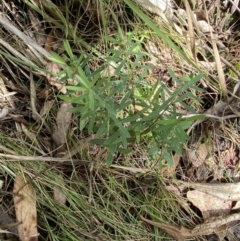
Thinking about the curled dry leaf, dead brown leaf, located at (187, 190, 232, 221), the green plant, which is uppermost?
the green plant

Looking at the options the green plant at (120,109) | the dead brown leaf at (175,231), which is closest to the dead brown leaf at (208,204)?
the dead brown leaf at (175,231)

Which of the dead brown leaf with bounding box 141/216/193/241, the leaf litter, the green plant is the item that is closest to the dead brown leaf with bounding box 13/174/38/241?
the leaf litter

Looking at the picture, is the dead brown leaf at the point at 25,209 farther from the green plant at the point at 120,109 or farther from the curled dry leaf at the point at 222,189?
the curled dry leaf at the point at 222,189

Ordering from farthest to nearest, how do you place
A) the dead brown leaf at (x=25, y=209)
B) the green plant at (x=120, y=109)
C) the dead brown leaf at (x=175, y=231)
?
the dead brown leaf at (x=175, y=231) < the dead brown leaf at (x=25, y=209) < the green plant at (x=120, y=109)

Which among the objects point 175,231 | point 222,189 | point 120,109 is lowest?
point 175,231

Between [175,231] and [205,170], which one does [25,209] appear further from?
[205,170]

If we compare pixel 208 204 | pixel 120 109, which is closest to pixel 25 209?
pixel 120 109

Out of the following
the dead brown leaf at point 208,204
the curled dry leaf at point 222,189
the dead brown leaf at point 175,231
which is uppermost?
the curled dry leaf at point 222,189

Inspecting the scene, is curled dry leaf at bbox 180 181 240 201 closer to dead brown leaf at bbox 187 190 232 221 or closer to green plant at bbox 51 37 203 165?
dead brown leaf at bbox 187 190 232 221
